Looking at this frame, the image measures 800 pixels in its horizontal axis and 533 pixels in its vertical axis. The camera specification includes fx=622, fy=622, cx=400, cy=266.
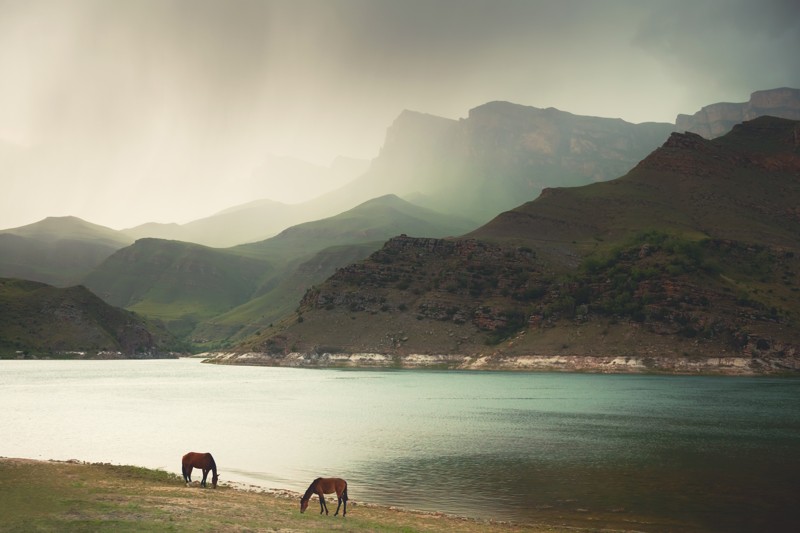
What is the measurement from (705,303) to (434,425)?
147123mm

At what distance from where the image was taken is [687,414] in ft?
286

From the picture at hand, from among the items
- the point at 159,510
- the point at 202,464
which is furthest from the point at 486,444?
the point at 159,510

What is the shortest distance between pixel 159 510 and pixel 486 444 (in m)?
39.0

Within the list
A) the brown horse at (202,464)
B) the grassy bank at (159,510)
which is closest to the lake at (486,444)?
the grassy bank at (159,510)

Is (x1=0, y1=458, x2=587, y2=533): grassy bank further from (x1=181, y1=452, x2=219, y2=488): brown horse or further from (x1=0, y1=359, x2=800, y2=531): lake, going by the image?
(x1=0, y1=359, x2=800, y2=531): lake

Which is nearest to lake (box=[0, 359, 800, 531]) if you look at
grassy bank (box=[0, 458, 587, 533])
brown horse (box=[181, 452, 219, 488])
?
grassy bank (box=[0, 458, 587, 533])

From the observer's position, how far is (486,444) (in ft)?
203

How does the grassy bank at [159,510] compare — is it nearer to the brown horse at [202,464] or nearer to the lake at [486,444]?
the brown horse at [202,464]

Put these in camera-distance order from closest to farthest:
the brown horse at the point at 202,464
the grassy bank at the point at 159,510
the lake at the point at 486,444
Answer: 1. the grassy bank at the point at 159,510
2. the lake at the point at 486,444
3. the brown horse at the point at 202,464

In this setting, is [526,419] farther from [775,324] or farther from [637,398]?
[775,324]

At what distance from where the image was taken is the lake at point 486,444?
121 ft

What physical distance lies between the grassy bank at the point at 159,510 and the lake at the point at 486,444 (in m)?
5.04

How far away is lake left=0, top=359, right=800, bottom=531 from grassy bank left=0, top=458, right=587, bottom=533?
5044 mm

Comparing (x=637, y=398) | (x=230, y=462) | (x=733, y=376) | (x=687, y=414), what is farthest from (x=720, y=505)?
(x=733, y=376)
